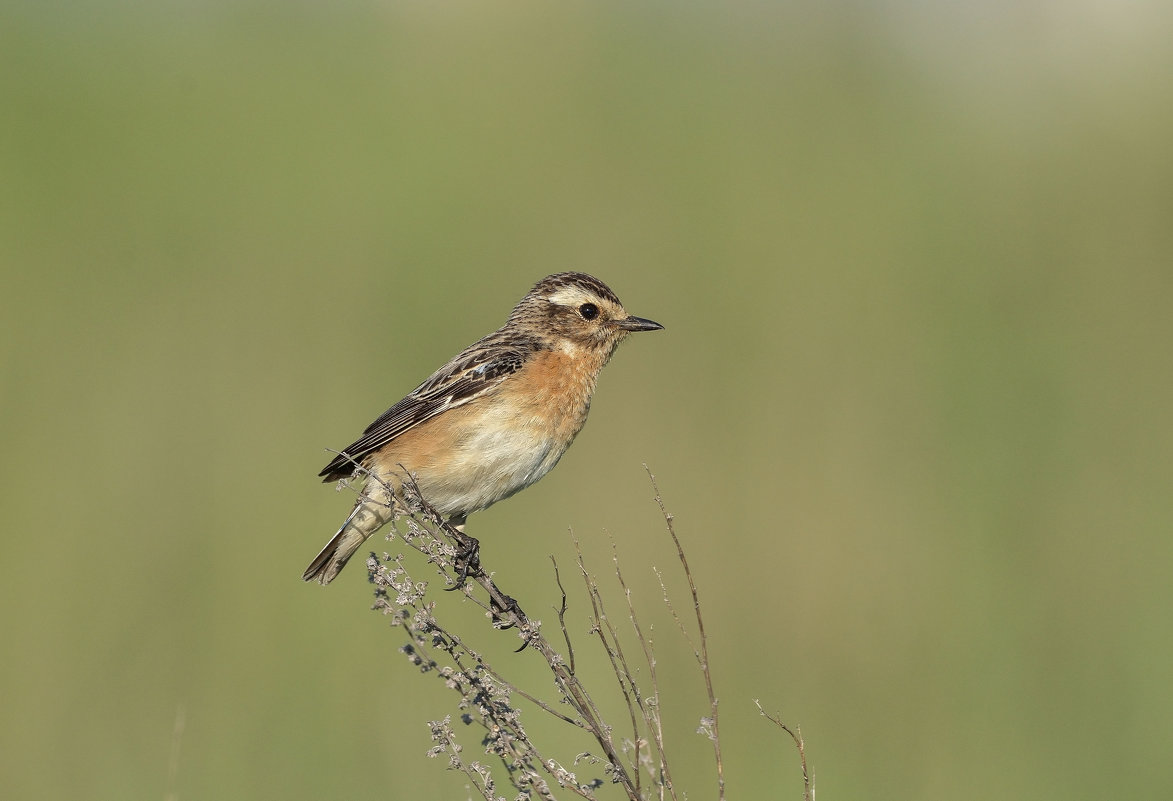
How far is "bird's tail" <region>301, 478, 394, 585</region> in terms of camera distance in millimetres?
5488

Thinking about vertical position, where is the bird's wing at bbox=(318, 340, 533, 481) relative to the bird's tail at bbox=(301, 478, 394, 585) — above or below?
above

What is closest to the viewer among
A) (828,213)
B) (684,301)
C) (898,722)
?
(898,722)

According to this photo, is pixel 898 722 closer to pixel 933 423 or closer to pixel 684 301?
pixel 933 423

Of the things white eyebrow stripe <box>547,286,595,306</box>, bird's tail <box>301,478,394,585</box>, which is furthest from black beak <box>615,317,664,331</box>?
bird's tail <box>301,478,394,585</box>

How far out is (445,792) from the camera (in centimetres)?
625

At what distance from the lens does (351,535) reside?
5.68 m

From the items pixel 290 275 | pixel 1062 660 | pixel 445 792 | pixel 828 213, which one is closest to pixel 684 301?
pixel 828 213

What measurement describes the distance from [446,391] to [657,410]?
3.46 meters

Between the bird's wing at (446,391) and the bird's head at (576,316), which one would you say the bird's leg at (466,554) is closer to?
the bird's wing at (446,391)

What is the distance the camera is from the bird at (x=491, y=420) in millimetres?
5492

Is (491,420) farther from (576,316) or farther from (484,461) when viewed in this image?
(576,316)

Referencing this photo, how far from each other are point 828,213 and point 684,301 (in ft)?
A: 6.45

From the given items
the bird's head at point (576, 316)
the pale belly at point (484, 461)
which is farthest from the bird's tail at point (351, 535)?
the bird's head at point (576, 316)

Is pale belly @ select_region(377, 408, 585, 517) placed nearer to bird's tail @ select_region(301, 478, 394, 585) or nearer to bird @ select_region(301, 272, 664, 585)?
bird @ select_region(301, 272, 664, 585)
